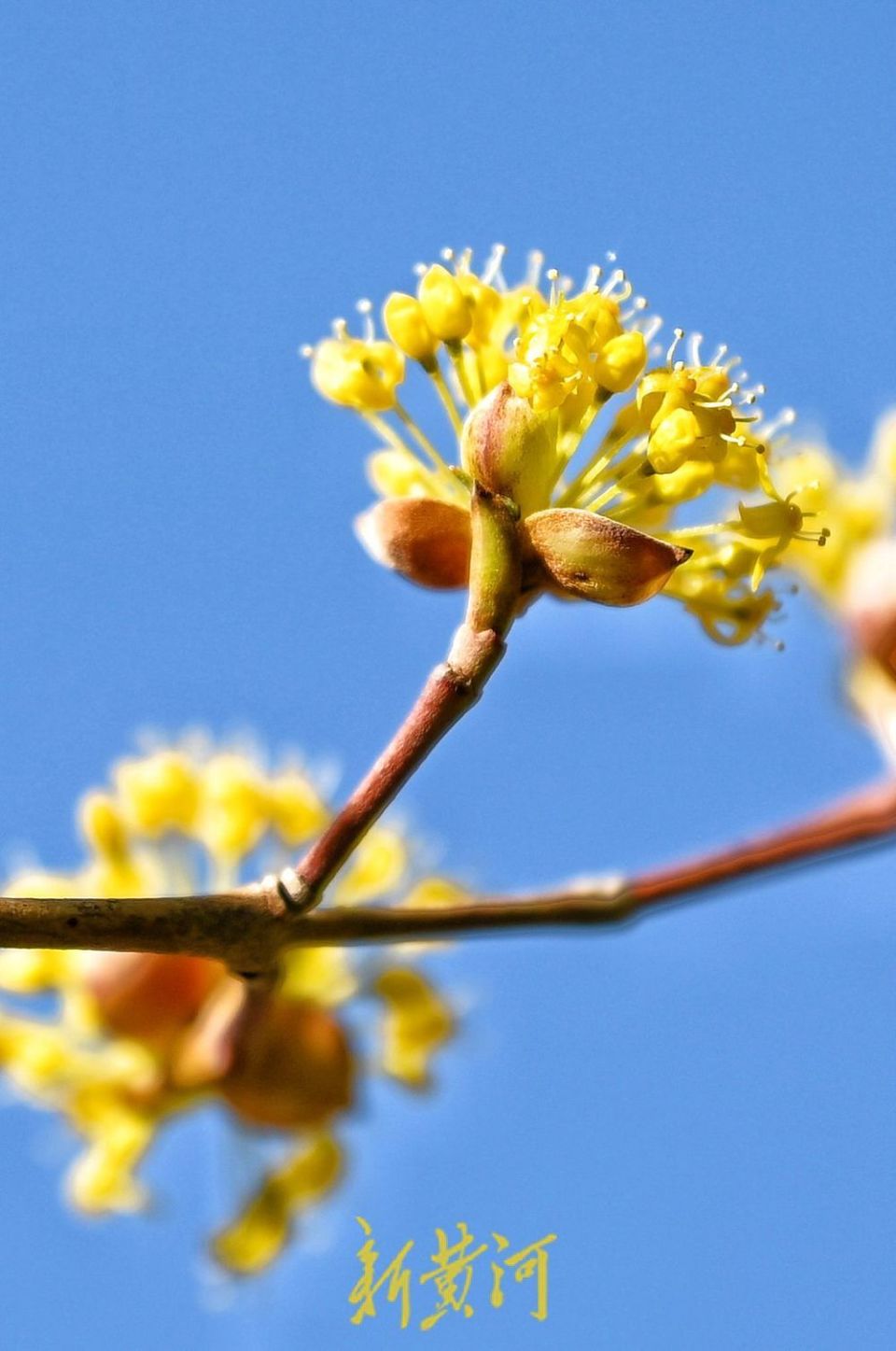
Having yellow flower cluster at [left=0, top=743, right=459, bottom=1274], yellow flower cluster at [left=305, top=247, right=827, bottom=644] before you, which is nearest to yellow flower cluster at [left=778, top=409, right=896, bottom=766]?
yellow flower cluster at [left=305, top=247, right=827, bottom=644]

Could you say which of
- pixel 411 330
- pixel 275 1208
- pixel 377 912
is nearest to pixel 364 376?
pixel 411 330

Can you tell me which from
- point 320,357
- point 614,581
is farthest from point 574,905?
point 320,357

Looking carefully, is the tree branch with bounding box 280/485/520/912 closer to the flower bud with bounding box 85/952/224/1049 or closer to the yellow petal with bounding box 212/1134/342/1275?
the flower bud with bounding box 85/952/224/1049

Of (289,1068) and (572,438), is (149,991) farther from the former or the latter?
(572,438)

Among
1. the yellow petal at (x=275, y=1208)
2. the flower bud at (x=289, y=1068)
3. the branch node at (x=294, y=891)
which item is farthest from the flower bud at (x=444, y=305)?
the yellow petal at (x=275, y=1208)

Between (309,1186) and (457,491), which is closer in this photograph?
(457,491)

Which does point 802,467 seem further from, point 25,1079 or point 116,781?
point 25,1079

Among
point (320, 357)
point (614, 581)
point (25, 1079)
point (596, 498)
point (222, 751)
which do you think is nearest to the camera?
point (614, 581)
